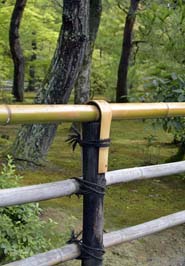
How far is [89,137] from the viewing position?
156 cm

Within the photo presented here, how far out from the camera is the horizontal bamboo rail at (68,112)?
1364mm

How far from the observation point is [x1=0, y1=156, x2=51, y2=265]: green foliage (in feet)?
6.79

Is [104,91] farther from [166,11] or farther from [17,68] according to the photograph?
[166,11]

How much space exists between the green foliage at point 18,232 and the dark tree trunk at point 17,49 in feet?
24.3

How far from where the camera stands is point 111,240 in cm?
177

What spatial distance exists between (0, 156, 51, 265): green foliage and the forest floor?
23 cm

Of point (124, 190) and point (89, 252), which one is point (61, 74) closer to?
point (124, 190)

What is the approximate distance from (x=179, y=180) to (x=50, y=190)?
285cm

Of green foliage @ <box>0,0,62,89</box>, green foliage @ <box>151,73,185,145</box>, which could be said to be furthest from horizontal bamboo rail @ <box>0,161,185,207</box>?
green foliage @ <box>0,0,62,89</box>

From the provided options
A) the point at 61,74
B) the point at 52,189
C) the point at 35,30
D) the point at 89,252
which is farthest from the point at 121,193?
the point at 35,30

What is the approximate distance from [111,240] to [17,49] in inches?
365

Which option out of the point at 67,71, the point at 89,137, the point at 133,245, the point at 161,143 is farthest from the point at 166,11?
the point at 161,143

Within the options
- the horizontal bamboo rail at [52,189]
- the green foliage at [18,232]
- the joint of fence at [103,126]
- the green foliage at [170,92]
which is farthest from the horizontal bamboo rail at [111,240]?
the green foliage at [170,92]

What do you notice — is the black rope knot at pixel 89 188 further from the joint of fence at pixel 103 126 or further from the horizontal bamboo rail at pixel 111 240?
the horizontal bamboo rail at pixel 111 240
